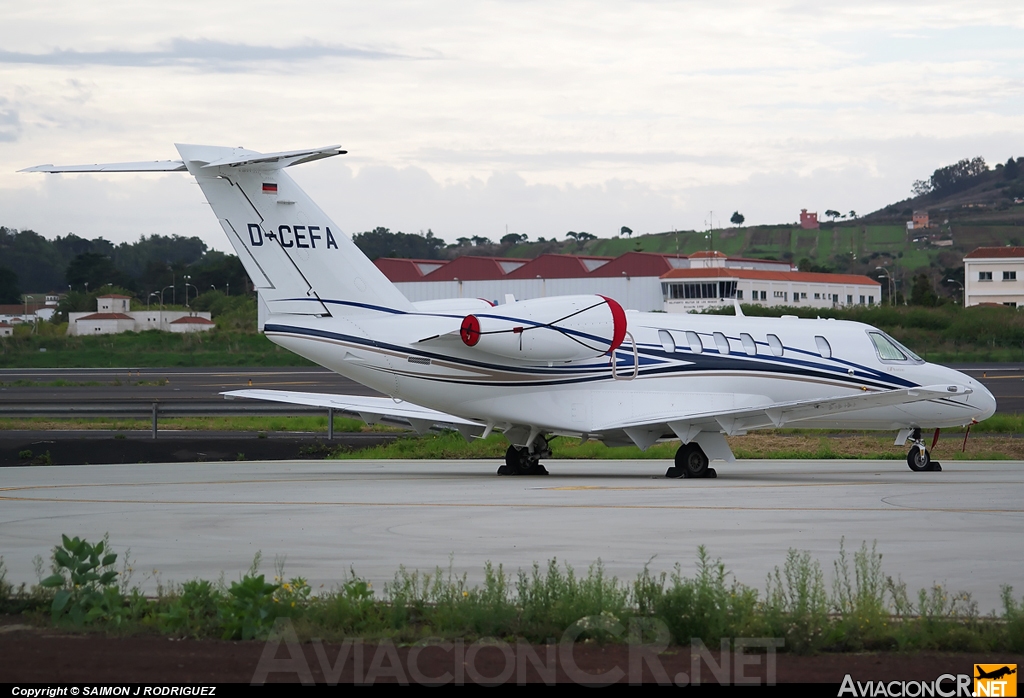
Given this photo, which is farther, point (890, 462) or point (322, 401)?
point (890, 462)

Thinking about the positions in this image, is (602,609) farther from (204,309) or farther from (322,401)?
(204,309)

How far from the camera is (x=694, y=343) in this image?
2136 centimetres

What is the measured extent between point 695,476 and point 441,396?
483 cm

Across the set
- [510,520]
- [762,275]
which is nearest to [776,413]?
[510,520]

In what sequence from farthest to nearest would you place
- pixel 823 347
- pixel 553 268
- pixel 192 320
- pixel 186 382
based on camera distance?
pixel 192 320 → pixel 553 268 → pixel 186 382 → pixel 823 347

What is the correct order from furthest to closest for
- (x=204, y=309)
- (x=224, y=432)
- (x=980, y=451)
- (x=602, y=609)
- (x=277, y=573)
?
(x=204, y=309) < (x=224, y=432) < (x=980, y=451) < (x=277, y=573) < (x=602, y=609)

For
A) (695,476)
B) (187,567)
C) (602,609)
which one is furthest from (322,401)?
(602,609)

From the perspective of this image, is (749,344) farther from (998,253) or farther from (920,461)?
(998,253)

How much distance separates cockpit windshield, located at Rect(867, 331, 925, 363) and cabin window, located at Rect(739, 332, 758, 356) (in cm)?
281

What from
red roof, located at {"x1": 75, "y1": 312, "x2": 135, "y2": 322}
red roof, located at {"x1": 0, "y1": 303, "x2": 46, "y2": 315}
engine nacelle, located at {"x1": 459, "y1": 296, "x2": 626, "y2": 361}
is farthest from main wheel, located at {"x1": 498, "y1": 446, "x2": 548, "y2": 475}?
red roof, located at {"x1": 0, "y1": 303, "x2": 46, "y2": 315}

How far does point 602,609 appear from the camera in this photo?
7.85 metres

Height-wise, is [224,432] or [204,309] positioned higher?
[204,309]

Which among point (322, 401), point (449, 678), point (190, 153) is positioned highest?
point (190, 153)

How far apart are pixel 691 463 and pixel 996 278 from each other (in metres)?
95.0
